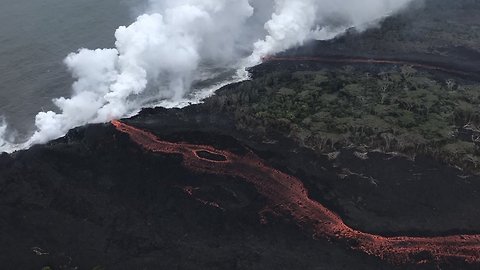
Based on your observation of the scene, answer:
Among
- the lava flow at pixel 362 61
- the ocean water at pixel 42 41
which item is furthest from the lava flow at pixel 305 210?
the lava flow at pixel 362 61

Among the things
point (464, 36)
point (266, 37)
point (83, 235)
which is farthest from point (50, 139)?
point (464, 36)

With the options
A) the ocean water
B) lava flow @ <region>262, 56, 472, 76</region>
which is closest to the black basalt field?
lava flow @ <region>262, 56, 472, 76</region>

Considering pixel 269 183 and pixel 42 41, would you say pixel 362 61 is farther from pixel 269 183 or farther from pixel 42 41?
pixel 42 41

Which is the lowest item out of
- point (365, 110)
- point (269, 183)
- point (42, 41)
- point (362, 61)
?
point (269, 183)

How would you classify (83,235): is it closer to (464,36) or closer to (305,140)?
(305,140)

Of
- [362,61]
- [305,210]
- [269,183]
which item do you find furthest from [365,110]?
[305,210]

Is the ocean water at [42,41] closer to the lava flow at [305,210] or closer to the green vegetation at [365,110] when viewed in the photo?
the lava flow at [305,210]
